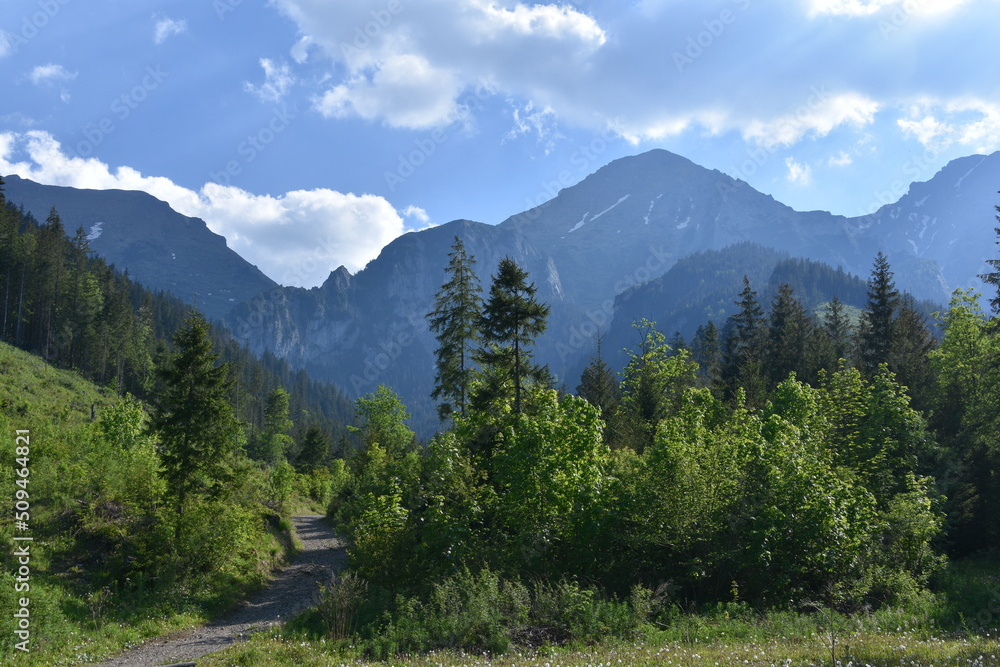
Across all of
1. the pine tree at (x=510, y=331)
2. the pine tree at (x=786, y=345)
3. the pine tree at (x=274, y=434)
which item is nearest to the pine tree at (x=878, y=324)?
the pine tree at (x=786, y=345)

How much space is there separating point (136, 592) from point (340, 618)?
322 inches

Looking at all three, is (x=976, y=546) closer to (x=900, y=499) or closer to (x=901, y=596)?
(x=900, y=499)

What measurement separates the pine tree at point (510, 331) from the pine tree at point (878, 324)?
31.9 metres

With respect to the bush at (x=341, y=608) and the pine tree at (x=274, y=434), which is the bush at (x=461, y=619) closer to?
the bush at (x=341, y=608)

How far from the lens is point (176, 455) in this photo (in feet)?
64.6

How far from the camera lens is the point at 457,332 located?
2786 cm

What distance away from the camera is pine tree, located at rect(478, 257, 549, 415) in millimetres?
22297

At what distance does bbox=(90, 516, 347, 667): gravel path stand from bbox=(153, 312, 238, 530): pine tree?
14.7 feet

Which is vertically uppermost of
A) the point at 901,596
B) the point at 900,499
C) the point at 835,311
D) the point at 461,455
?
the point at 835,311

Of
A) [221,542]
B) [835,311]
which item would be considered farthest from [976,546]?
[835,311]

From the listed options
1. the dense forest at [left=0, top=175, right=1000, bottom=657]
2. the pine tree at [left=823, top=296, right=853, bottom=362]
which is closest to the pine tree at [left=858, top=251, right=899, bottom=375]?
the pine tree at [left=823, top=296, right=853, bottom=362]

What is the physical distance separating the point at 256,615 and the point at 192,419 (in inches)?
278

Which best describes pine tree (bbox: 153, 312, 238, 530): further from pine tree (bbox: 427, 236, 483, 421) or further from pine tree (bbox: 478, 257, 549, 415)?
pine tree (bbox: 427, 236, 483, 421)

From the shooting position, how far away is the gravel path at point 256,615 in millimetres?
13656
